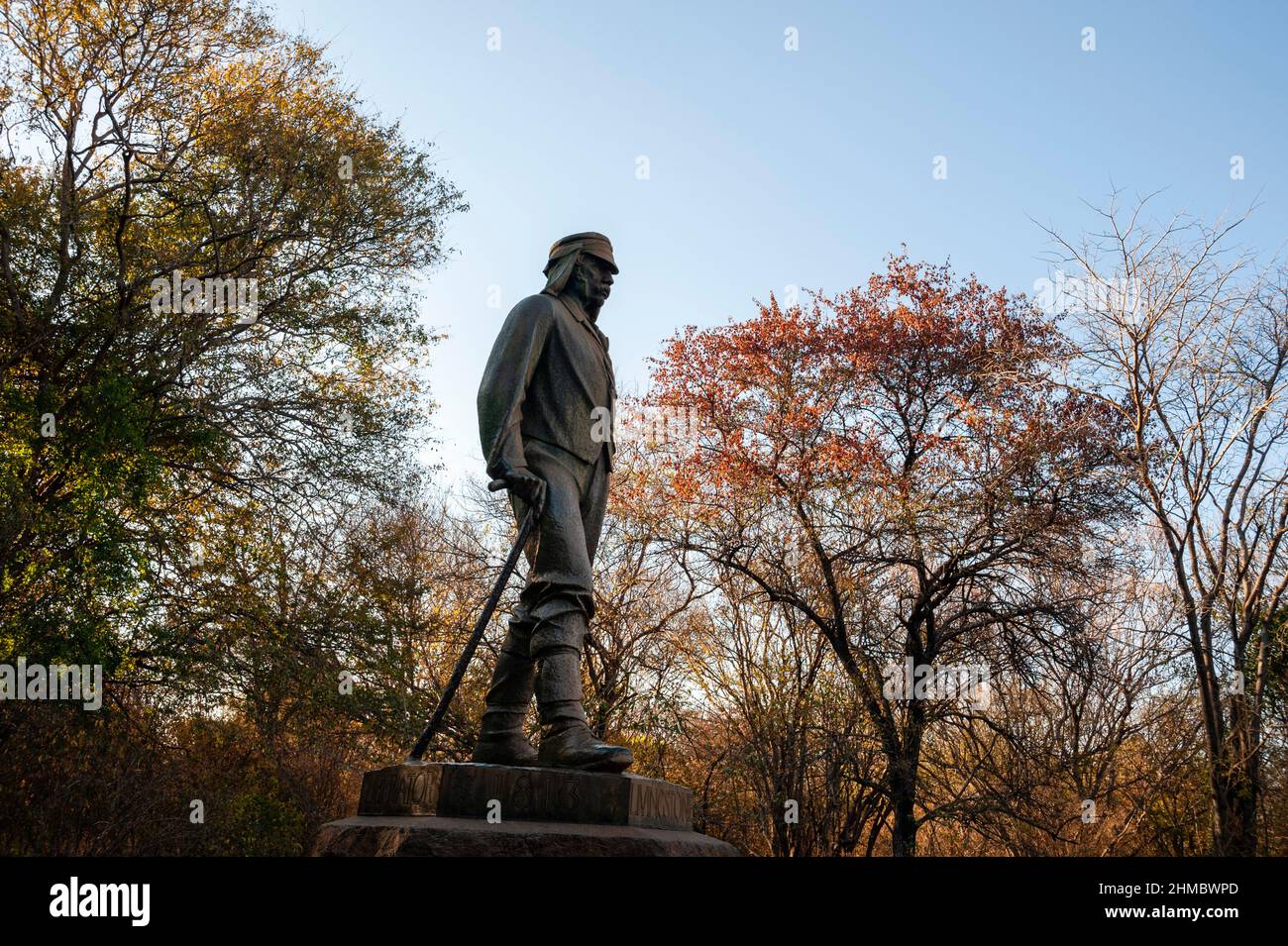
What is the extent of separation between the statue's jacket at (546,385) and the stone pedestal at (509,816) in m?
1.47

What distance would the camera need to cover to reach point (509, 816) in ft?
13.9

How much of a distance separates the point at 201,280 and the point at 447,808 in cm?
1332

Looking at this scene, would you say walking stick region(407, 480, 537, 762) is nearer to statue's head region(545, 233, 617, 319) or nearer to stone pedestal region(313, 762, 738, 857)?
stone pedestal region(313, 762, 738, 857)

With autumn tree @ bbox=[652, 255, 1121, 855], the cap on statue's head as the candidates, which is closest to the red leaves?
autumn tree @ bbox=[652, 255, 1121, 855]

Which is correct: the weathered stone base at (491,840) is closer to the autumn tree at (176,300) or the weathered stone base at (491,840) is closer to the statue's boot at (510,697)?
the statue's boot at (510,697)

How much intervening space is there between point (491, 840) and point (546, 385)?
89.0 inches

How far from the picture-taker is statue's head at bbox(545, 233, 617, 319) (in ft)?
18.1

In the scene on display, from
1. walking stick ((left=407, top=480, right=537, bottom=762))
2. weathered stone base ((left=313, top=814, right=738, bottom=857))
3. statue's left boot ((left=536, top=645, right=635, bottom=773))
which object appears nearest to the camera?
weathered stone base ((left=313, top=814, right=738, bottom=857))

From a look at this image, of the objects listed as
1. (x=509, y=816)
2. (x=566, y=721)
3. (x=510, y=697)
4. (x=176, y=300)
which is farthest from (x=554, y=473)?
(x=176, y=300)

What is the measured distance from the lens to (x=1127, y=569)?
17.2 meters

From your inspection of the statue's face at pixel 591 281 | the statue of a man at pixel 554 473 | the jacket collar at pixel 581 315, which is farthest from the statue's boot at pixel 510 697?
the statue's face at pixel 591 281

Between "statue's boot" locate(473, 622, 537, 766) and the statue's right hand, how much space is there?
58cm
